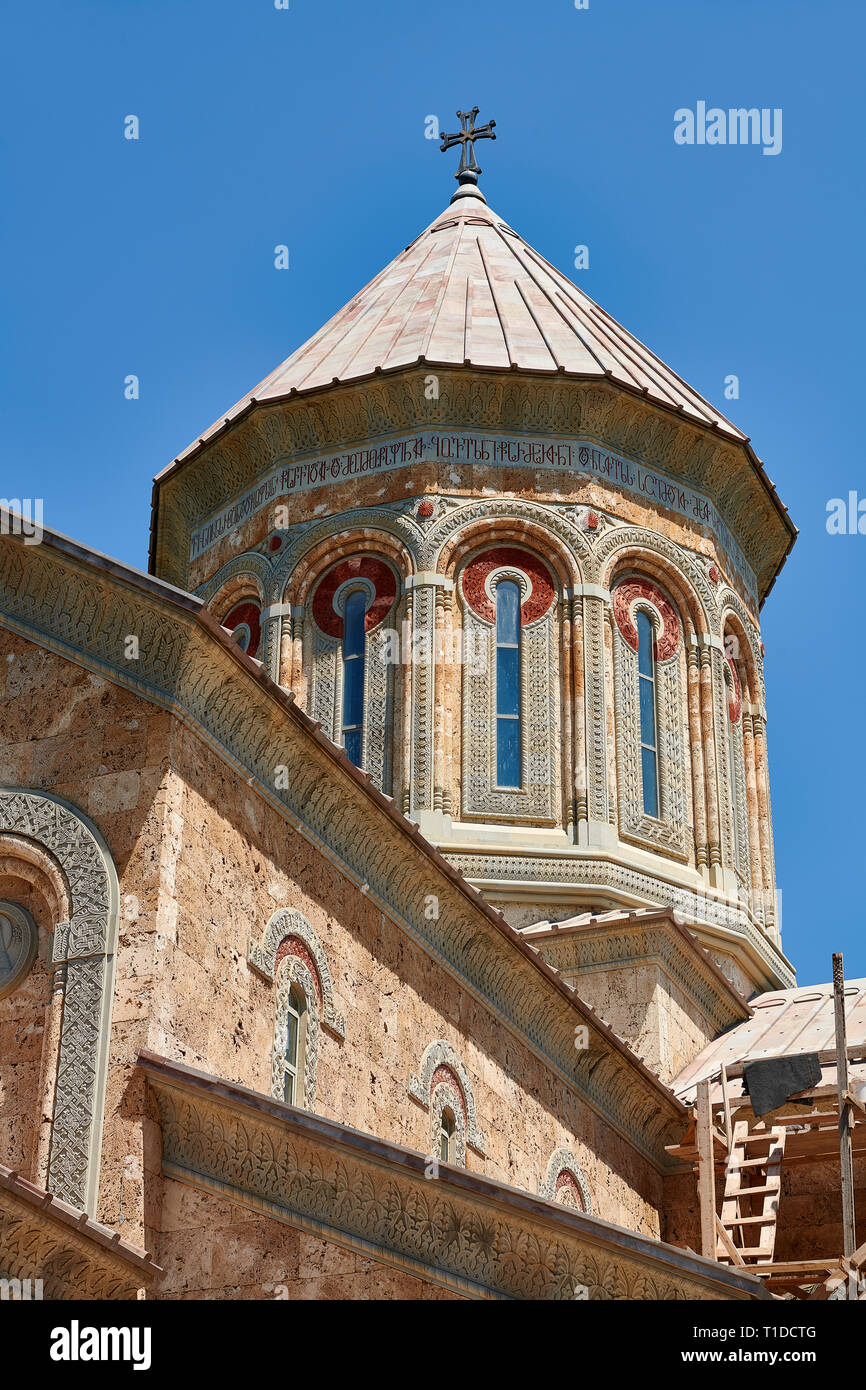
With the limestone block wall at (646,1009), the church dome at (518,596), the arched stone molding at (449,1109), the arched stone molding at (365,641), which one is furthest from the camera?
the arched stone molding at (365,641)

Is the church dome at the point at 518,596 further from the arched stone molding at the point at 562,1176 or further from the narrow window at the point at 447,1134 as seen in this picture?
the narrow window at the point at 447,1134

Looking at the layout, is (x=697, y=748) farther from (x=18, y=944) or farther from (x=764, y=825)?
(x=18, y=944)

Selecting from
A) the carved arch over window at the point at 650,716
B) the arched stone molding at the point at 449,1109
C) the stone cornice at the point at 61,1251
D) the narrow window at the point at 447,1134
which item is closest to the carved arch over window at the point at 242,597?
the carved arch over window at the point at 650,716

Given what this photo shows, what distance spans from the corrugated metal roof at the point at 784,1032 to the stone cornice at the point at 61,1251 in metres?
8.33

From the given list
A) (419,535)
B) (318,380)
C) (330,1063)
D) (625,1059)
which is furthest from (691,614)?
(330,1063)

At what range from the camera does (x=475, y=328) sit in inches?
826

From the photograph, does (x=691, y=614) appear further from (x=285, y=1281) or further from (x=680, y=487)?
(x=285, y=1281)

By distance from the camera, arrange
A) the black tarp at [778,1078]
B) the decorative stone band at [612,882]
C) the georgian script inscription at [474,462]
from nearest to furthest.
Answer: the black tarp at [778,1078] → the decorative stone band at [612,882] → the georgian script inscription at [474,462]

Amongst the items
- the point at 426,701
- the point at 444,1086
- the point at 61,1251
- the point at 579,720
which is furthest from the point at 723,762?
the point at 61,1251

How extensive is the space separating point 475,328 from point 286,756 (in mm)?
10122

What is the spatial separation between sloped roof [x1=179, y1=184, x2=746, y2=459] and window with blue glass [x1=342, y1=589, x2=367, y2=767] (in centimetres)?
223

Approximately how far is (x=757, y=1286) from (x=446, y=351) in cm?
1247

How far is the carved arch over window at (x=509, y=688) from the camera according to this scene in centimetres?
1877

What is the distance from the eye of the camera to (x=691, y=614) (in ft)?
67.5
